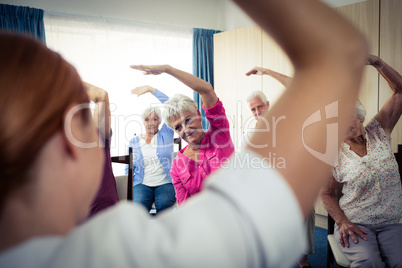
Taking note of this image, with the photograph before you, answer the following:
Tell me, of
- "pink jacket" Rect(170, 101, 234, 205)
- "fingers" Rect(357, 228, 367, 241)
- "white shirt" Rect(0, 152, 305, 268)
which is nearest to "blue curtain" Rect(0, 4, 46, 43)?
"pink jacket" Rect(170, 101, 234, 205)

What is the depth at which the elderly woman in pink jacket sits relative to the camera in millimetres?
2096

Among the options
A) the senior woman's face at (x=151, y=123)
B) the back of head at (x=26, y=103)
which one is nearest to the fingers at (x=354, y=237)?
the back of head at (x=26, y=103)

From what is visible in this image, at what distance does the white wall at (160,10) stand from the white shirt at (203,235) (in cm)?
411

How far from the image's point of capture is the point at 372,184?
6.08 ft

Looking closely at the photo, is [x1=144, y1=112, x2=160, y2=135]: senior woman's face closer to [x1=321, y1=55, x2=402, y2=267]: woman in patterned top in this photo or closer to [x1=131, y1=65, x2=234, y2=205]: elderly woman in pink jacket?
[x1=131, y1=65, x2=234, y2=205]: elderly woman in pink jacket

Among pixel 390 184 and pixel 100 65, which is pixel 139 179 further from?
pixel 390 184

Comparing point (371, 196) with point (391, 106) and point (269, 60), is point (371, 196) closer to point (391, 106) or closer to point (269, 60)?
point (391, 106)

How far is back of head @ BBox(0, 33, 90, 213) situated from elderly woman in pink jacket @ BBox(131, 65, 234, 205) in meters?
1.83

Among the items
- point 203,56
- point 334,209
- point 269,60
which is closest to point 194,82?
point 334,209

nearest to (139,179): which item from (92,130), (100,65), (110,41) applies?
(100,65)

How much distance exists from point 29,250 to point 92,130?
112mm

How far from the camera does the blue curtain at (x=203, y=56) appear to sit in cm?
532

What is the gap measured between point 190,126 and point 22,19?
3075 mm

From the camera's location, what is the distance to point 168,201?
10.8ft
